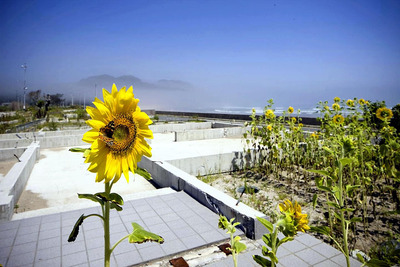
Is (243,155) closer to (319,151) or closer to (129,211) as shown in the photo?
(319,151)

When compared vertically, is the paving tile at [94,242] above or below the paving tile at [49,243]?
above

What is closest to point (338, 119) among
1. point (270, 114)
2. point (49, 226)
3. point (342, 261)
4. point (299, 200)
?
point (270, 114)

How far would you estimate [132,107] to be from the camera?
90 centimetres

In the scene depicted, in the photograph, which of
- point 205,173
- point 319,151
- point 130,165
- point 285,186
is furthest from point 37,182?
point 319,151

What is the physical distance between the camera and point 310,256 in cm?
265

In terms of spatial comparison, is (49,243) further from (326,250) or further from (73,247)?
(326,250)

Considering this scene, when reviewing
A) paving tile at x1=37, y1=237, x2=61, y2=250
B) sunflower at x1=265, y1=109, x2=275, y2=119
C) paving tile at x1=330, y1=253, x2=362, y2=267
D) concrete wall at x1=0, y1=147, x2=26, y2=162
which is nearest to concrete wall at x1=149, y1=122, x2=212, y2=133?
concrete wall at x1=0, y1=147, x2=26, y2=162

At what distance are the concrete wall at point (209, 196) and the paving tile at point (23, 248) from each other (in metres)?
2.26

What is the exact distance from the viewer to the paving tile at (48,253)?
2.70 m

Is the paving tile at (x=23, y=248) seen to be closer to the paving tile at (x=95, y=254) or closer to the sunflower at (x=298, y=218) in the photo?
the paving tile at (x=95, y=254)

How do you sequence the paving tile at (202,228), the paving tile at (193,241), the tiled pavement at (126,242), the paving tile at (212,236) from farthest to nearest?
the paving tile at (202,228) < the paving tile at (212,236) < the paving tile at (193,241) < the tiled pavement at (126,242)

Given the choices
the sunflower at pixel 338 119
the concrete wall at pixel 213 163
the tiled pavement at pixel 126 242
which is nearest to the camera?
the tiled pavement at pixel 126 242

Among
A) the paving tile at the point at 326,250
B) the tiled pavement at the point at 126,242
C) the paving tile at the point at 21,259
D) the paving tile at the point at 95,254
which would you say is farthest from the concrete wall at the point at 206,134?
the paving tile at the point at 326,250

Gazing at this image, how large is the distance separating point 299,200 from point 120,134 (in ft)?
12.8
